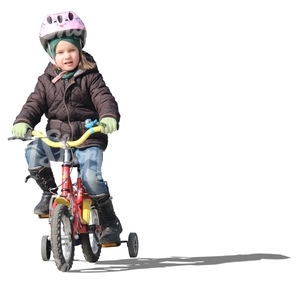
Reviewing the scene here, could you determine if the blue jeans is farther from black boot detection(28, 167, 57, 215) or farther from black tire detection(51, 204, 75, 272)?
black tire detection(51, 204, 75, 272)

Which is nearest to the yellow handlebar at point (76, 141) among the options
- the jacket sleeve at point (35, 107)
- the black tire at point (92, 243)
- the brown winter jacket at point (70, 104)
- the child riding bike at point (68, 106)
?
the child riding bike at point (68, 106)

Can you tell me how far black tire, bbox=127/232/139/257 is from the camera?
1297cm

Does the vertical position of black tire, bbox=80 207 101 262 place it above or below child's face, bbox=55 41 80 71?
below

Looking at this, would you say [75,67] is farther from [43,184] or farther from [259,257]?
[259,257]

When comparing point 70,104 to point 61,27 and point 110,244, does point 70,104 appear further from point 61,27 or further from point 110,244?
point 110,244

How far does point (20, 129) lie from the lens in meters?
11.9

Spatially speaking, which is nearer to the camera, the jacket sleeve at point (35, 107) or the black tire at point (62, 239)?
the black tire at point (62, 239)

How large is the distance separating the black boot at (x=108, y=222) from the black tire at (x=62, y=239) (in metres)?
0.74

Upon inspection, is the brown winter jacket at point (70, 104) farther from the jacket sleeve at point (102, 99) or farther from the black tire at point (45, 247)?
the black tire at point (45, 247)

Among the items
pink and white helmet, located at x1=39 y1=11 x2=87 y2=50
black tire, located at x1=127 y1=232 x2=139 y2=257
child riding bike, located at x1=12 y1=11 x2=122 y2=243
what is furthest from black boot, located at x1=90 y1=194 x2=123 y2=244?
pink and white helmet, located at x1=39 y1=11 x2=87 y2=50

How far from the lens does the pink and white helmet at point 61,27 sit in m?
12.0

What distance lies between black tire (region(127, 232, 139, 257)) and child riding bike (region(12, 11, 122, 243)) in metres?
0.56

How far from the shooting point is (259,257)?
496 inches

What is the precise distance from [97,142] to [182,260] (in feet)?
6.05
